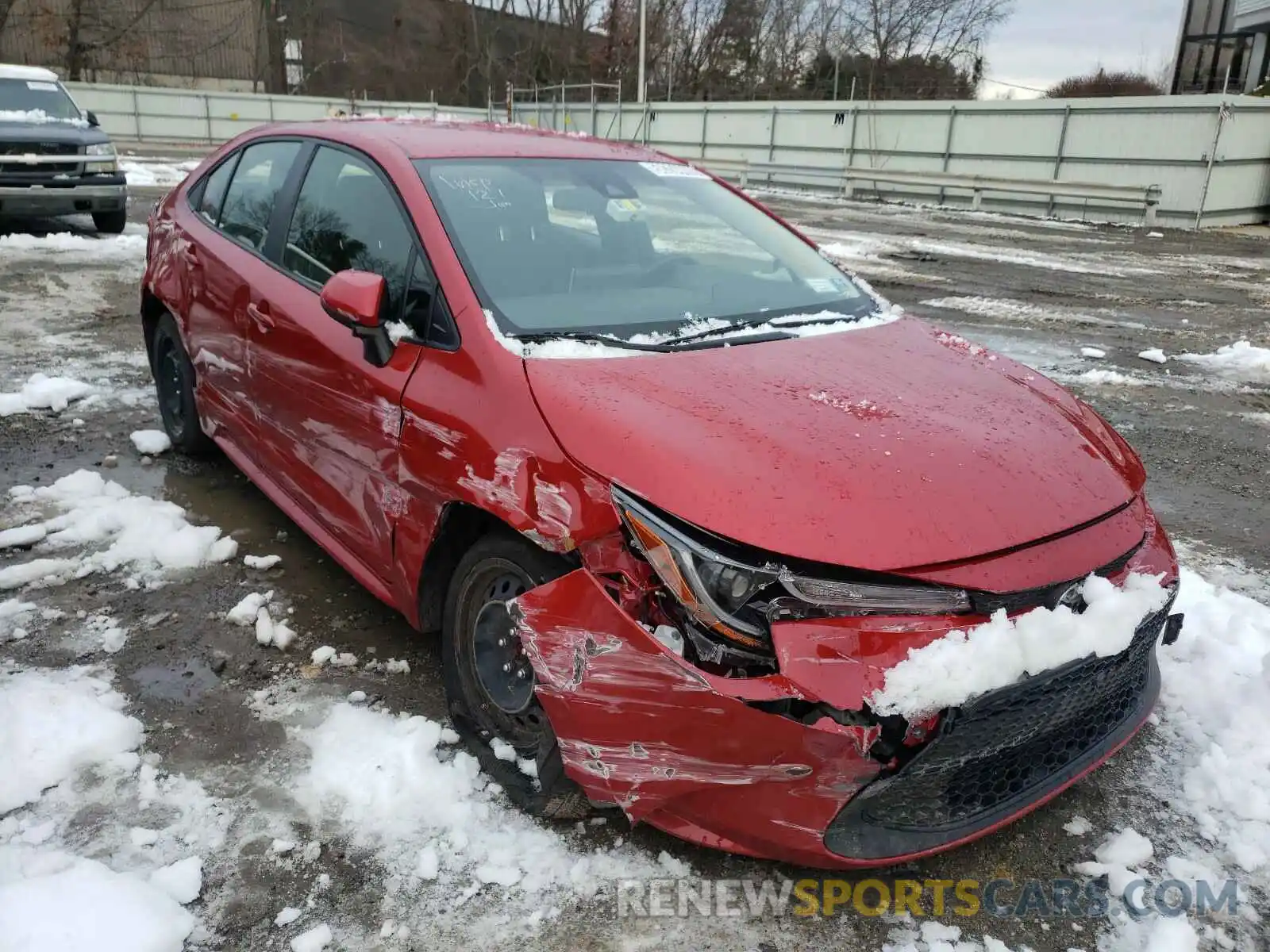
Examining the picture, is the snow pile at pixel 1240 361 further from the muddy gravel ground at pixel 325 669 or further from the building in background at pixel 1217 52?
the building in background at pixel 1217 52

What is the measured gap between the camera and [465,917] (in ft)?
7.09

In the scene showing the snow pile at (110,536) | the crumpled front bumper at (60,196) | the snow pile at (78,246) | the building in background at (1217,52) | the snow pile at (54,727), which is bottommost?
the snow pile at (54,727)

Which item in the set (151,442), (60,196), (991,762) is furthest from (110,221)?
(991,762)

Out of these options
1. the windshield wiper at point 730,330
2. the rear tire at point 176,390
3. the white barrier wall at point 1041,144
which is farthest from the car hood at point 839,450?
the white barrier wall at point 1041,144

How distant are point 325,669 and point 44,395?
3730mm

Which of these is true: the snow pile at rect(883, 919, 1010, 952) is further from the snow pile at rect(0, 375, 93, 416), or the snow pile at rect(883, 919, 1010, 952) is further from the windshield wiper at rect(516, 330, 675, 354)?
the snow pile at rect(0, 375, 93, 416)

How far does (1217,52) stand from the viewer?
29625mm

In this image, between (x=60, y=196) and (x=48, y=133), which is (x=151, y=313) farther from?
(x=48, y=133)

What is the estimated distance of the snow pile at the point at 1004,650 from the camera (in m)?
1.87

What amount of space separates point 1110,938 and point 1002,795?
1.35 feet

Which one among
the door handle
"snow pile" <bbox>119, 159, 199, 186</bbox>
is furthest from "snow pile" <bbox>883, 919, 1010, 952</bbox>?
"snow pile" <bbox>119, 159, 199, 186</bbox>

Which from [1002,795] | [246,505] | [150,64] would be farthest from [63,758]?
[150,64]

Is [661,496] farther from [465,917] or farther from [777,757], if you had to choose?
[465,917]

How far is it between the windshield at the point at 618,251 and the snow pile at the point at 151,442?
2.70 meters
